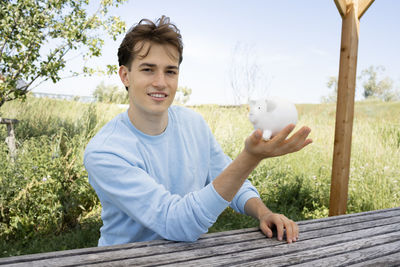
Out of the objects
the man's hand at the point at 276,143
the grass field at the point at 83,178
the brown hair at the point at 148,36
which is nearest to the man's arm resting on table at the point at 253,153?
Answer: the man's hand at the point at 276,143

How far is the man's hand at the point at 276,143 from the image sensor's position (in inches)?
42.9

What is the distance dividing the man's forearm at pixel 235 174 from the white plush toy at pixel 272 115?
0.10m

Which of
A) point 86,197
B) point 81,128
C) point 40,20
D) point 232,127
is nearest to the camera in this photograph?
point 86,197

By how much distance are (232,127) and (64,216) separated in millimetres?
3452

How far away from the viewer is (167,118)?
1.75 meters

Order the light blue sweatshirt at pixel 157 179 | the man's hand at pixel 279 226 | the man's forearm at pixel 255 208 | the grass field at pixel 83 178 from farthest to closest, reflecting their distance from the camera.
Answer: the grass field at pixel 83 178 < the man's forearm at pixel 255 208 < the man's hand at pixel 279 226 < the light blue sweatshirt at pixel 157 179

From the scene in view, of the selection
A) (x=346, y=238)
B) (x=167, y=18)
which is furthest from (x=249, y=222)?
(x=167, y=18)

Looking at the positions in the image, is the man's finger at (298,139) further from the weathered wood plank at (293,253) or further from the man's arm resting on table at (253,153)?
the weathered wood plank at (293,253)

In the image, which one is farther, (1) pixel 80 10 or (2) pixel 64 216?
(1) pixel 80 10

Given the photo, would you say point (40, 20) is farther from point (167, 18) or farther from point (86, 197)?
point (167, 18)

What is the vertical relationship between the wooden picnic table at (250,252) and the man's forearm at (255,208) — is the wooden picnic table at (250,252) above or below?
below

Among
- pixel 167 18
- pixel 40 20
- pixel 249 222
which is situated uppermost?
pixel 40 20

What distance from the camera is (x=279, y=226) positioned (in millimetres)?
1523

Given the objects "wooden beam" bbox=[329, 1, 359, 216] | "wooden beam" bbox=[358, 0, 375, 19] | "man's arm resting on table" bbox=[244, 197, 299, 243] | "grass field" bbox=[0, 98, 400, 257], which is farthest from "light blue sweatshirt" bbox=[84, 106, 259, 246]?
"wooden beam" bbox=[358, 0, 375, 19]
